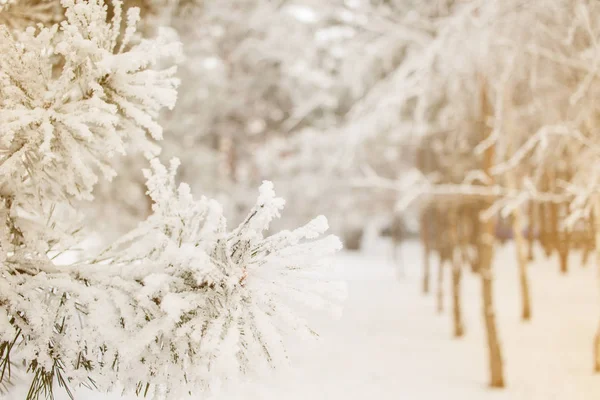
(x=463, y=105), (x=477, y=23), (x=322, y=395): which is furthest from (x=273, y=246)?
(x=463, y=105)

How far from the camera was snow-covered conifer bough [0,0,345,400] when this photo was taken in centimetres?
175

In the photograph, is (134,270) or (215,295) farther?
(134,270)

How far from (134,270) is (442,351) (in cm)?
761

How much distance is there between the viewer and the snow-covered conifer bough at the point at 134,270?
1754 millimetres

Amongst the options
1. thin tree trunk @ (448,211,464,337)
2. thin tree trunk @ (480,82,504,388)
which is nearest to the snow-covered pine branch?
thin tree trunk @ (480,82,504,388)

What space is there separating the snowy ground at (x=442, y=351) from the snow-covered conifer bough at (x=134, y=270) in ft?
5.12

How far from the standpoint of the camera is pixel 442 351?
8.50 meters

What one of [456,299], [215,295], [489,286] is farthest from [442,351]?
[215,295]

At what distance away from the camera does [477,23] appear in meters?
5.72

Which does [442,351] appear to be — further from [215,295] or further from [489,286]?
[215,295]

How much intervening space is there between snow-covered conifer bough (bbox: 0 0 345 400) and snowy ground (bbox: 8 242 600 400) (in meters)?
1.56

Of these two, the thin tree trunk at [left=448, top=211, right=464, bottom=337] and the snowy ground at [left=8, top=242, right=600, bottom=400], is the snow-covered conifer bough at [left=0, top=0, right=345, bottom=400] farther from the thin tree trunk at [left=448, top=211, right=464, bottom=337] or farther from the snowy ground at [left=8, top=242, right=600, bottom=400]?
the thin tree trunk at [left=448, top=211, right=464, bottom=337]

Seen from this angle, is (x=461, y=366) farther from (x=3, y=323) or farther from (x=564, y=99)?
(x=3, y=323)

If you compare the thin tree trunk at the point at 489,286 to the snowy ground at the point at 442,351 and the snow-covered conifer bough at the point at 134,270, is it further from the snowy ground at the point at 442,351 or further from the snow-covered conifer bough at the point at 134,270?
the snow-covered conifer bough at the point at 134,270
